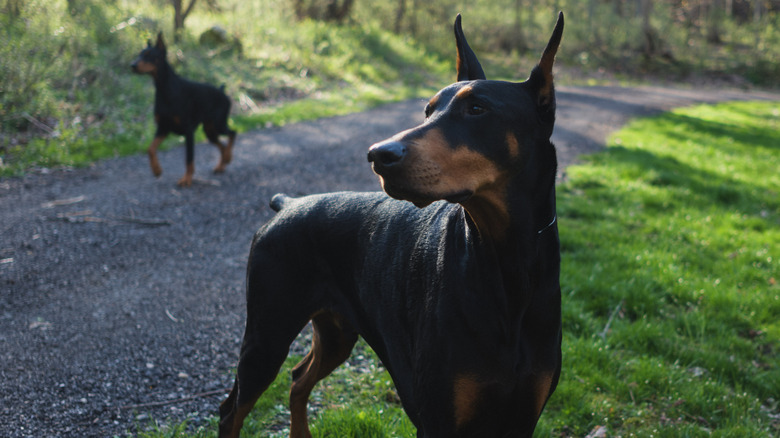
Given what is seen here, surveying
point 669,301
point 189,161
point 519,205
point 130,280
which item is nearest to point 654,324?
point 669,301

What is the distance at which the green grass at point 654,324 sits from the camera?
3.25 m

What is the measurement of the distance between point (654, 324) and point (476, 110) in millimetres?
3044

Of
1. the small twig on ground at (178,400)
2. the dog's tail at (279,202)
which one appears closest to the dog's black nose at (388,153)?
the dog's tail at (279,202)

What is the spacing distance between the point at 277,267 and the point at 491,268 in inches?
36.6

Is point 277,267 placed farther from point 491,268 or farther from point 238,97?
point 238,97

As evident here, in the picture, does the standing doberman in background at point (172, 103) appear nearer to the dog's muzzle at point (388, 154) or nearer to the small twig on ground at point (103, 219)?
the small twig on ground at point (103, 219)

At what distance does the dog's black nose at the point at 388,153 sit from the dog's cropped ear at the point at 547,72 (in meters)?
0.59

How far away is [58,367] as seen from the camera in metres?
3.50

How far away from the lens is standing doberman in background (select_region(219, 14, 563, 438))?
1.85m

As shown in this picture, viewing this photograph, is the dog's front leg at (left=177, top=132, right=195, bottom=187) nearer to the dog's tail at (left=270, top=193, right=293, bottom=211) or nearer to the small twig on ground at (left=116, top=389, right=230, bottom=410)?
the small twig on ground at (left=116, top=389, right=230, bottom=410)

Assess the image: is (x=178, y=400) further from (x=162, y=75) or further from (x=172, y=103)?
(x=162, y=75)

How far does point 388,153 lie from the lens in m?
1.72

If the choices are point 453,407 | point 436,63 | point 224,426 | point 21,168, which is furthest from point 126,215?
point 436,63

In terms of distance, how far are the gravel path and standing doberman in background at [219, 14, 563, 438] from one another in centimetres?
162
